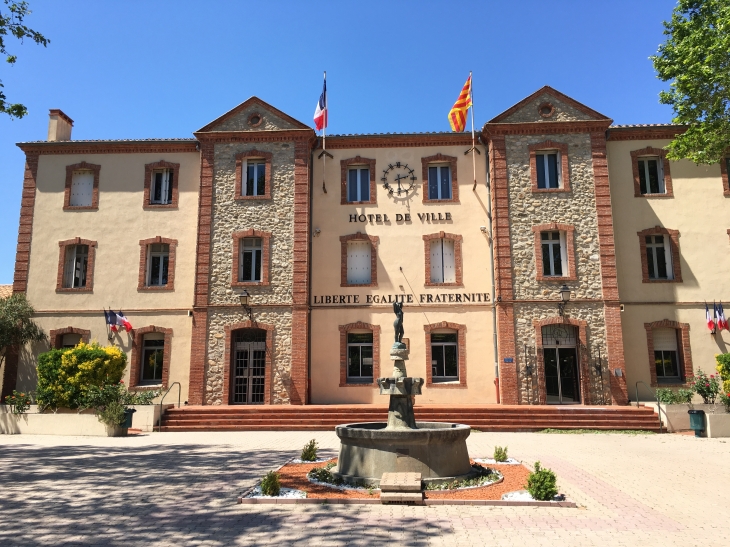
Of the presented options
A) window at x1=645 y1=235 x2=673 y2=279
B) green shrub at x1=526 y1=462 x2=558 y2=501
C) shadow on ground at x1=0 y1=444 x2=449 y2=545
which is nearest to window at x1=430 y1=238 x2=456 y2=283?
window at x1=645 y1=235 x2=673 y2=279

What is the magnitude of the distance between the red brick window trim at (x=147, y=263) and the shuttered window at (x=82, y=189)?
117 inches

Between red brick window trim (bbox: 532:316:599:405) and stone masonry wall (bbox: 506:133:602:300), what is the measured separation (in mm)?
881

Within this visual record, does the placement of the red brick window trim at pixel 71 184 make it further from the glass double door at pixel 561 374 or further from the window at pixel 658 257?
the window at pixel 658 257

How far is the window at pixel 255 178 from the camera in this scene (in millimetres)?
21703

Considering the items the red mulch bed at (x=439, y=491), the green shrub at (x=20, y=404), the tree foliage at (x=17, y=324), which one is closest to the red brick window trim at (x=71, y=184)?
the tree foliage at (x=17, y=324)

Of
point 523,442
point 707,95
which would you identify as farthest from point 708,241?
point 523,442

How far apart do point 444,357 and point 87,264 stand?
14.0 meters

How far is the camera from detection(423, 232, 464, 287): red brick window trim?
2117cm

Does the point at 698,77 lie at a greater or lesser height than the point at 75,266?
greater

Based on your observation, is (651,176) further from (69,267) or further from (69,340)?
(69,340)

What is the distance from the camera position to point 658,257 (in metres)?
21.0

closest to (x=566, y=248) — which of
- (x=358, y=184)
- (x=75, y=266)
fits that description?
(x=358, y=184)

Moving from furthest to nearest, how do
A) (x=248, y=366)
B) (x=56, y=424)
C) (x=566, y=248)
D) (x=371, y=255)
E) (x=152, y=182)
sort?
(x=152, y=182) → (x=371, y=255) → (x=248, y=366) → (x=566, y=248) → (x=56, y=424)

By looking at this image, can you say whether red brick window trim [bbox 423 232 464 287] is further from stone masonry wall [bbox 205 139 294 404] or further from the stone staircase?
stone masonry wall [bbox 205 139 294 404]
